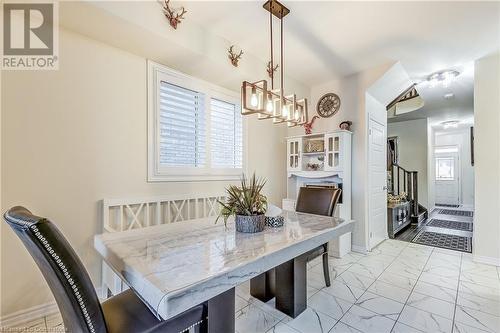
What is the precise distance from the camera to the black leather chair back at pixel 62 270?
2.70 ft

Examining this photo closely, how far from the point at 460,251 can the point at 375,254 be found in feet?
4.35

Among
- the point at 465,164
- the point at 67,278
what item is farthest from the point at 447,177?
the point at 67,278

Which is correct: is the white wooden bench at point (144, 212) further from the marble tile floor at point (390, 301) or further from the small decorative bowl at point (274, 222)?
the small decorative bowl at point (274, 222)

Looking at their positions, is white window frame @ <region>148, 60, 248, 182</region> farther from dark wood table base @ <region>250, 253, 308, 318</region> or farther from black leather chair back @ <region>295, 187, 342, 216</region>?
dark wood table base @ <region>250, 253, 308, 318</region>

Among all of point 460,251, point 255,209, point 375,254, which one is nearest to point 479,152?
point 460,251

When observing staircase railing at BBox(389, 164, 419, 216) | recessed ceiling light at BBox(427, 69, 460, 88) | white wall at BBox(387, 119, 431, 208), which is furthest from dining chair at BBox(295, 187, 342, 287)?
white wall at BBox(387, 119, 431, 208)

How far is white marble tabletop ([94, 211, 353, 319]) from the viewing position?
90 centimetres

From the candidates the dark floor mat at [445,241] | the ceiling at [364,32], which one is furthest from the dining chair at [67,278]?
the dark floor mat at [445,241]

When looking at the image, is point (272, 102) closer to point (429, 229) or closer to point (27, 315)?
point (27, 315)

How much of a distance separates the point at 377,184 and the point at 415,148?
378 cm

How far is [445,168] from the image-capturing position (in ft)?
28.2

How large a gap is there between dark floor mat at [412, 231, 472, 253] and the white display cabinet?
1.60m

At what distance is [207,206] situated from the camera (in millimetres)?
3047

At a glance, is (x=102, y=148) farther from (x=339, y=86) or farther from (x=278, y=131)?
(x=339, y=86)
